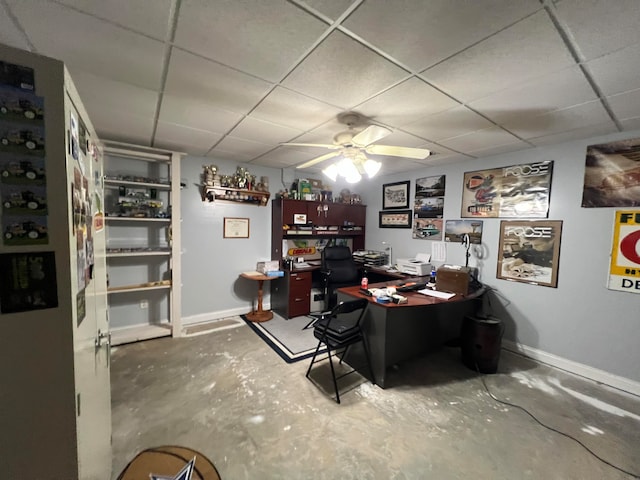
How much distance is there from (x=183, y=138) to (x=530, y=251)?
4197mm

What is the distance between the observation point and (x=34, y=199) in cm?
63

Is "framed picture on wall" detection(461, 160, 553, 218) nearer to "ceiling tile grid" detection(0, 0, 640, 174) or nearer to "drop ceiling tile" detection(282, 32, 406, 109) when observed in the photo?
"ceiling tile grid" detection(0, 0, 640, 174)

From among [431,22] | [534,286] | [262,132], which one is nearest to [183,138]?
[262,132]

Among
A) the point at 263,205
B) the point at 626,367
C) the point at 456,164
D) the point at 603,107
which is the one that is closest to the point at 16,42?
the point at 263,205

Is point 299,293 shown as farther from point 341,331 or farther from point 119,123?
point 119,123

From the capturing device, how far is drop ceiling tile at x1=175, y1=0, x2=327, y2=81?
114 cm

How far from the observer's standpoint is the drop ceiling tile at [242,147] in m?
2.93

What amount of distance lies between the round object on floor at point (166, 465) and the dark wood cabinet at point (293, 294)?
2.88 meters

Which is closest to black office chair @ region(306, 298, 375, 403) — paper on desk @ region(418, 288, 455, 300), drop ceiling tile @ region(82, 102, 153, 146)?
paper on desk @ region(418, 288, 455, 300)

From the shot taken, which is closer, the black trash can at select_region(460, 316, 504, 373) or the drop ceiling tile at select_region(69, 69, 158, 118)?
the drop ceiling tile at select_region(69, 69, 158, 118)

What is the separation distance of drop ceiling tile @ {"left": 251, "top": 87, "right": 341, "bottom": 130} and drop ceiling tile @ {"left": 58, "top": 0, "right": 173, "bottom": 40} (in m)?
0.74

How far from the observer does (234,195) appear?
3857mm

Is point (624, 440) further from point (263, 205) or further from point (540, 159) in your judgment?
point (263, 205)

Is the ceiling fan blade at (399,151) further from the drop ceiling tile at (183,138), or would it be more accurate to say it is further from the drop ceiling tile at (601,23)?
the drop ceiling tile at (183,138)
